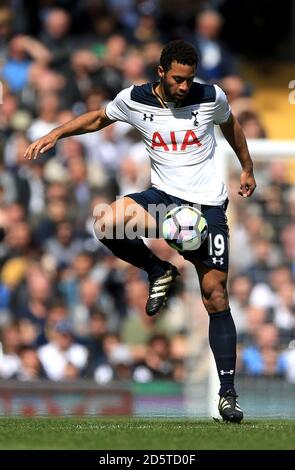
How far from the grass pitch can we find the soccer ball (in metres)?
1.26

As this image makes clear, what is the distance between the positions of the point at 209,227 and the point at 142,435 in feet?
5.93

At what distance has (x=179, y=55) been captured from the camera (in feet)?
28.5

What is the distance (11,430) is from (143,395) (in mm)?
5124

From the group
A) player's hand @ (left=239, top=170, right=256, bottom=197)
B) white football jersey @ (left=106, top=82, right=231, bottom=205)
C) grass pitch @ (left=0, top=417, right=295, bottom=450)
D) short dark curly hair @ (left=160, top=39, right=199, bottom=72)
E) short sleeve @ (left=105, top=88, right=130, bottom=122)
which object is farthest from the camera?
player's hand @ (left=239, top=170, right=256, bottom=197)

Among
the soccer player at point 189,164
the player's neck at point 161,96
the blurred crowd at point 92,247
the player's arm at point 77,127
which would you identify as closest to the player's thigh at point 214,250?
the soccer player at point 189,164

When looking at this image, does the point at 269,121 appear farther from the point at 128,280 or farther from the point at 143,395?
the point at 143,395

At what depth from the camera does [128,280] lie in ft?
47.4

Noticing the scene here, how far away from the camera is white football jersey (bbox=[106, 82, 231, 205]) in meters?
8.94

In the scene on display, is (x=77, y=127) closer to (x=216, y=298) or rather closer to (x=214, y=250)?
(x=214, y=250)

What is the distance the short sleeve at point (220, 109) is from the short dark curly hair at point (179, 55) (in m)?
0.36

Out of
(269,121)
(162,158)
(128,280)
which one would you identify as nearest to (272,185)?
(128,280)

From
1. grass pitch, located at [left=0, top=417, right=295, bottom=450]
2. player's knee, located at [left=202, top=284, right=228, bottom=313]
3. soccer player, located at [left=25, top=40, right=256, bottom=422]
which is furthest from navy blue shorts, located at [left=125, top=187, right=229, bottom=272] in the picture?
grass pitch, located at [left=0, top=417, right=295, bottom=450]

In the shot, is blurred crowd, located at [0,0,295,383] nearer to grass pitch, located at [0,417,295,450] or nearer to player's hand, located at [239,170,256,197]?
player's hand, located at [239,170,256,197]

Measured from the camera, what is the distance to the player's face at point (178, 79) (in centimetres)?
866
